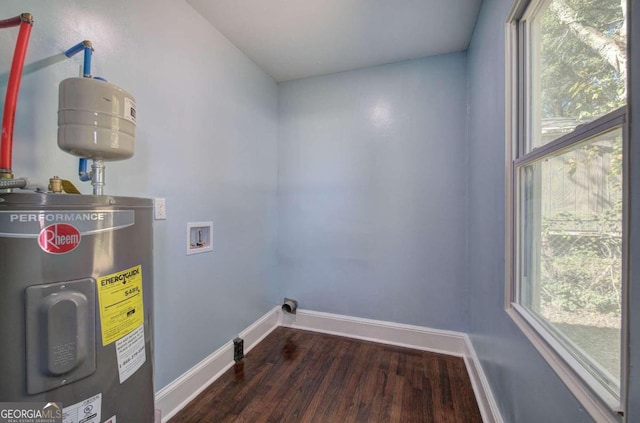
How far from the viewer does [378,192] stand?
231 cm

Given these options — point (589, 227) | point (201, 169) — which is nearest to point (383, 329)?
point (589, 227)

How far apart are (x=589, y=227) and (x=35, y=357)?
1.55 m

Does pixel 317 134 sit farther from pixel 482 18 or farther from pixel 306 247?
pixel 482 18

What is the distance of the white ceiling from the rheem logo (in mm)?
1686

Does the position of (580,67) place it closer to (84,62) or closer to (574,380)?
(574,380)

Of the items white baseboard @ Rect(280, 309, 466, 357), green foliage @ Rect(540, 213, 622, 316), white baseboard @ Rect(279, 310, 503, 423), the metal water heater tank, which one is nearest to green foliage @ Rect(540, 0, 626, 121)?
green foliage @ Rect(540, 213, 622, 316)

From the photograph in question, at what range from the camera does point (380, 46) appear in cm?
202

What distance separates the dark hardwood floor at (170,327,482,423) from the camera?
58.5 inches

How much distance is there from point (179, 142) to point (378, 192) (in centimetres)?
164

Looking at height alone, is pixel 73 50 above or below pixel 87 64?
above

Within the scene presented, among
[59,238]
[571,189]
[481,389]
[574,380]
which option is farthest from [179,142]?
Answer: [481,389]

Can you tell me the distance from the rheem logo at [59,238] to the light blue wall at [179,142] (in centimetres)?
60

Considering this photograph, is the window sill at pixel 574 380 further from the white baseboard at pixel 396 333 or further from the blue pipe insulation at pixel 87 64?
the blue pipe insulation at pixel 87 64

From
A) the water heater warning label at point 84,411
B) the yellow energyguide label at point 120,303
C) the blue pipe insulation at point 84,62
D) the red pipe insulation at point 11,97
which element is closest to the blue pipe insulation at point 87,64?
the blue pipe insulation at point 84,62
